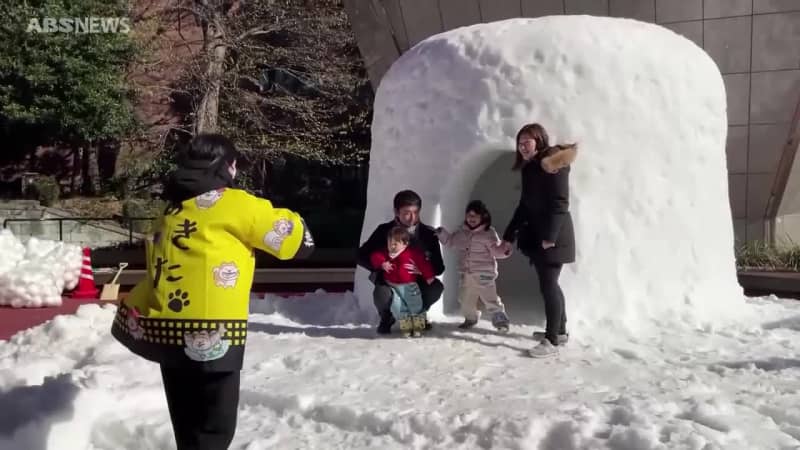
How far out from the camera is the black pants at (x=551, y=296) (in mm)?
4789

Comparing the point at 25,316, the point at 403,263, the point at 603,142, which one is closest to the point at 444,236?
the point at 403,263

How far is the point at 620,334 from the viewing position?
5.26 metres

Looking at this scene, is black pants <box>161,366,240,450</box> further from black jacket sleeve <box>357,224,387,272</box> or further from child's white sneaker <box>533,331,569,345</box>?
child's white sneaker <box>533,331,569,345</box>

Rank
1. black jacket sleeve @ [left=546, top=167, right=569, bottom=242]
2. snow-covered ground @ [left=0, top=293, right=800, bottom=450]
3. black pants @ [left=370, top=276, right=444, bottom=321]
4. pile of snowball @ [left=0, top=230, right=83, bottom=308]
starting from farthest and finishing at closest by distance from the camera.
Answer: pile of snowball @ [left=0, top=230, right=83, bottom=308] < black pants @ [left=370, top=276, right=444, bottom=321] < black jacket sleeve @ [left=546, top=167, right=569, bottom=242] < snow-covered ground @ [left=0, top=293, right=800, bottom=450]

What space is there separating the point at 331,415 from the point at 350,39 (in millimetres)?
13817

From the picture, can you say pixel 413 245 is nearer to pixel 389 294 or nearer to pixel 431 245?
pixel 431 245

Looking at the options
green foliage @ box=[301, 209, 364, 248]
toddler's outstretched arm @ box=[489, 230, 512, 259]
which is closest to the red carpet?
toddler's outstretched arm @ box=[489, 230, 512, 259]

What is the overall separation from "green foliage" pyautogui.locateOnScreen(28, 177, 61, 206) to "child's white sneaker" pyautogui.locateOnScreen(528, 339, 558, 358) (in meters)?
15.7

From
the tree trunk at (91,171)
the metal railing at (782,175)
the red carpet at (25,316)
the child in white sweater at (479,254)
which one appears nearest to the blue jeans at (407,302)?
the child in white sweater at (479,254)

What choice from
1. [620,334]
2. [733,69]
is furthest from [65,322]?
[733,69]

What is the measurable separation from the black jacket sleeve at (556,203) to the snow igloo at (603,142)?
26.7 inches

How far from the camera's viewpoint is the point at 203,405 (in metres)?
2.61

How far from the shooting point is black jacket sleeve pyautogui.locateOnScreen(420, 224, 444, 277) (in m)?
5.21

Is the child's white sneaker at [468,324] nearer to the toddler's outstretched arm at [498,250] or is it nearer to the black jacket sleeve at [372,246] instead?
the toddler's outstretched arm at [498,250]
